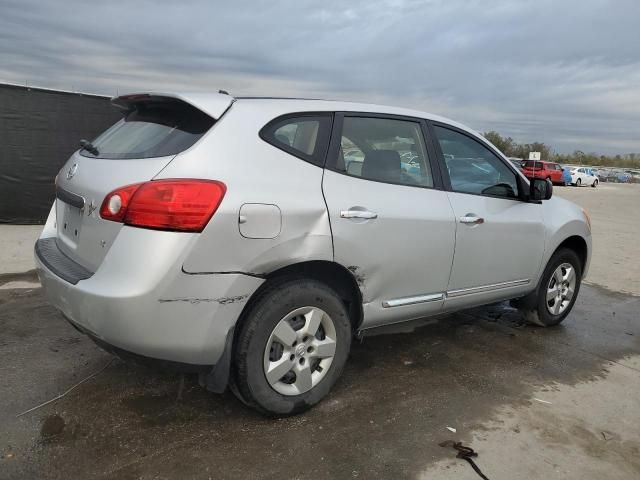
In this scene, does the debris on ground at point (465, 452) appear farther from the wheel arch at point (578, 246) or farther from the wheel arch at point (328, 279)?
the wheel arch at point (578, 246)

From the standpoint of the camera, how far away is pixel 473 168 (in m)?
3.89

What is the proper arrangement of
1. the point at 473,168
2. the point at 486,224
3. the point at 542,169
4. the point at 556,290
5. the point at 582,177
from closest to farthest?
the point at 486,224, the point at 473,168, the point at 556,290, the point at 542,169, the point at 582,177

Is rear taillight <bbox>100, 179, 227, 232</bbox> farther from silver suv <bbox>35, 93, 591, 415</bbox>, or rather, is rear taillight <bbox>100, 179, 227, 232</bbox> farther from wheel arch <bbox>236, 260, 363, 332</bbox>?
wheel arch <bbox>236, 260, 363, 332</bbox>

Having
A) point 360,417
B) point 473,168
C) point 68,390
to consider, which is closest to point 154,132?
point 68,390

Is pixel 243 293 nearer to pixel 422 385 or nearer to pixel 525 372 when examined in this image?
pixel 422 385

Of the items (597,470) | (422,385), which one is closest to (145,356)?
(422,385)

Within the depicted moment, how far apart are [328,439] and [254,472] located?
1.52ft

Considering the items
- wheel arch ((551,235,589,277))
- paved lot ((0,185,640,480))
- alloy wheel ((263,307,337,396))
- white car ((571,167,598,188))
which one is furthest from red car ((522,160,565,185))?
alloy wheel ((263,307,337,396))

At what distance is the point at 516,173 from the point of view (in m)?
4.16

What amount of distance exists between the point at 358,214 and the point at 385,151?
1.96 feet

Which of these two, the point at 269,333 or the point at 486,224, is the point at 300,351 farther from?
the point at 486,224

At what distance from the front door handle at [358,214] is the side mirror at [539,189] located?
70.6 inches

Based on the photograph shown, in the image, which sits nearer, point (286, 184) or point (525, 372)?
point (286, 184)

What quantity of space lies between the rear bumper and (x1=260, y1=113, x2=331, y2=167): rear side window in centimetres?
74
